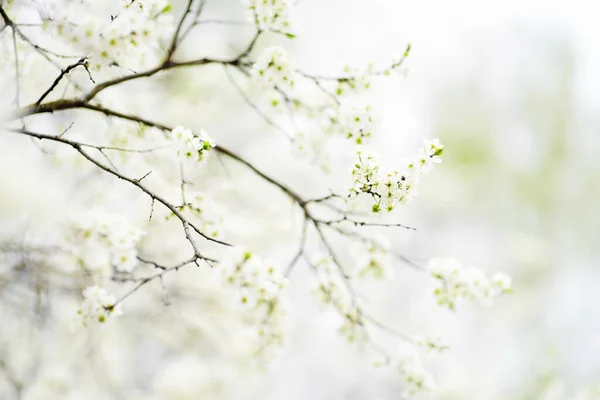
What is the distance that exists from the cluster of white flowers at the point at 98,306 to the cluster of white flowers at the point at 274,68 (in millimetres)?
358

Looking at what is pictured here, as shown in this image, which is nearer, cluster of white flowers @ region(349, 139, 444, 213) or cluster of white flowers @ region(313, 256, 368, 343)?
cluster of white flowers @ region(349, 139, 444, 213)

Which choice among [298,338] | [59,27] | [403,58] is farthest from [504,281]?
[298,338]

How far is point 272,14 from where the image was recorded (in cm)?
73

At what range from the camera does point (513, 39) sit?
2.37 m

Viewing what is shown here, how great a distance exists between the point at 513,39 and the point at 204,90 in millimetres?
1510

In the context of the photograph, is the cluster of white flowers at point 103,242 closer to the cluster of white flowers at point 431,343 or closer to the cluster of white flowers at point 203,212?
the cluster of white flowers at point 203,212

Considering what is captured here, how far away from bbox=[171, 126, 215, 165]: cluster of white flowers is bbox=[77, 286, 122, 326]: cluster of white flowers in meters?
0.21

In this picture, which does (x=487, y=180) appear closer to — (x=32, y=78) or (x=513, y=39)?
(x=513, y=39)

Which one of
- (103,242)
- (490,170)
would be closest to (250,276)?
(103,242)

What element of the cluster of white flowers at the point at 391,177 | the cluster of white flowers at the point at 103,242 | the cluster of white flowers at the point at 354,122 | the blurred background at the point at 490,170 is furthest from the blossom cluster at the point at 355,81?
the blurred background at the point at 490,170

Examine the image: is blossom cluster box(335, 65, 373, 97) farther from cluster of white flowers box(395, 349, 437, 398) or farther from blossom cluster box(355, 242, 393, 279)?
cluster of white flowers box(395, 349, 437, 398)

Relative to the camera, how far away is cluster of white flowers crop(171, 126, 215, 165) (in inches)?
25.6

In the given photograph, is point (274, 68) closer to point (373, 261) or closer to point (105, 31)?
point (105, 31)

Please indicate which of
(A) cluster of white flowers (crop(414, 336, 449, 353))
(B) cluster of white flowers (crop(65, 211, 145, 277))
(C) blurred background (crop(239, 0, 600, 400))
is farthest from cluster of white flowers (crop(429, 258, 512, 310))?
(C) blurred background (crop(239, 0, 600, 400))
